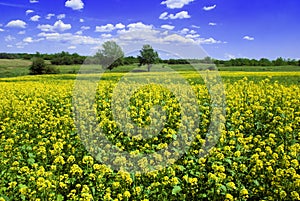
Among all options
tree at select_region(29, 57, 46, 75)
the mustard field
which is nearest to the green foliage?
tree at select_region(29, 57, 46, 75)

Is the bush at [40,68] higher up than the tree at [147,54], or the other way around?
the tree at [147,54]

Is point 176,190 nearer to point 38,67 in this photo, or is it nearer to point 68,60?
point 38,67

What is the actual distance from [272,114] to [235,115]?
87cm

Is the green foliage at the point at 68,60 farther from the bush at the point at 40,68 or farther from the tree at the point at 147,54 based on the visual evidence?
the tree at the point at 147,54

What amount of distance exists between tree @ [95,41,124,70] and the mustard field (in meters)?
36.8

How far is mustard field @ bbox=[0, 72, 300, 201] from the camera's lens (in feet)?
15.3

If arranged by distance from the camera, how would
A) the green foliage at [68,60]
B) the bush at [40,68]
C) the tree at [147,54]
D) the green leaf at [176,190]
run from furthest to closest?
1. the green foliage at [68,60]
2. the bush at [40,68]
3. the tree at [147,54]
4. the green leaf at [176,190]

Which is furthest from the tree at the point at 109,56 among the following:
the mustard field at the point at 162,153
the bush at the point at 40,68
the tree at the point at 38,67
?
the mustard field at the point at 162,153

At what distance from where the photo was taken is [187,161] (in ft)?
18.4

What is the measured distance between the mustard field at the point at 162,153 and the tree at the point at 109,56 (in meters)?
36.8

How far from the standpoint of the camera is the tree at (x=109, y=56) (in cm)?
4866

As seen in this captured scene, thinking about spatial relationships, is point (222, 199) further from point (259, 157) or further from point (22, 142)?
point (22, 142)

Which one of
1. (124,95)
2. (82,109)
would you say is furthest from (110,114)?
(124,95)

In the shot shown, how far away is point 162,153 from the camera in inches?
230
